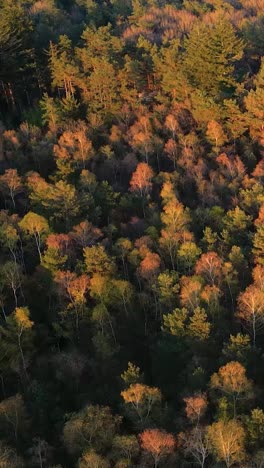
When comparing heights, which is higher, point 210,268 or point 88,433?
point 210,268

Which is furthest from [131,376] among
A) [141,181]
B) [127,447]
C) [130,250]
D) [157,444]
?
[141,181]

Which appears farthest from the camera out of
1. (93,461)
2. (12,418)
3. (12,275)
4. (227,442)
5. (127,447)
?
(12,275)

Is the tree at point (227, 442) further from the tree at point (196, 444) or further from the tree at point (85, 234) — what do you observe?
the tree at point (85, 234)

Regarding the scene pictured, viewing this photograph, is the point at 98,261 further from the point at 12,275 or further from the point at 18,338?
the point at 18,338

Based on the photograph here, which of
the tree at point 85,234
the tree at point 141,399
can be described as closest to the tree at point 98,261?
the tree at point 85,234

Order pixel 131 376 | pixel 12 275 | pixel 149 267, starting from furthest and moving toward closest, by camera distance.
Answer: pixel 149 267 < pixel 12 275 < pixel 131 376

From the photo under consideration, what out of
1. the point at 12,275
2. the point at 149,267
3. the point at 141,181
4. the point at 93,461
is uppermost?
the point at 12,275

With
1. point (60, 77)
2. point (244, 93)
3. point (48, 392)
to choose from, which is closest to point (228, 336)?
point (48, 392)
